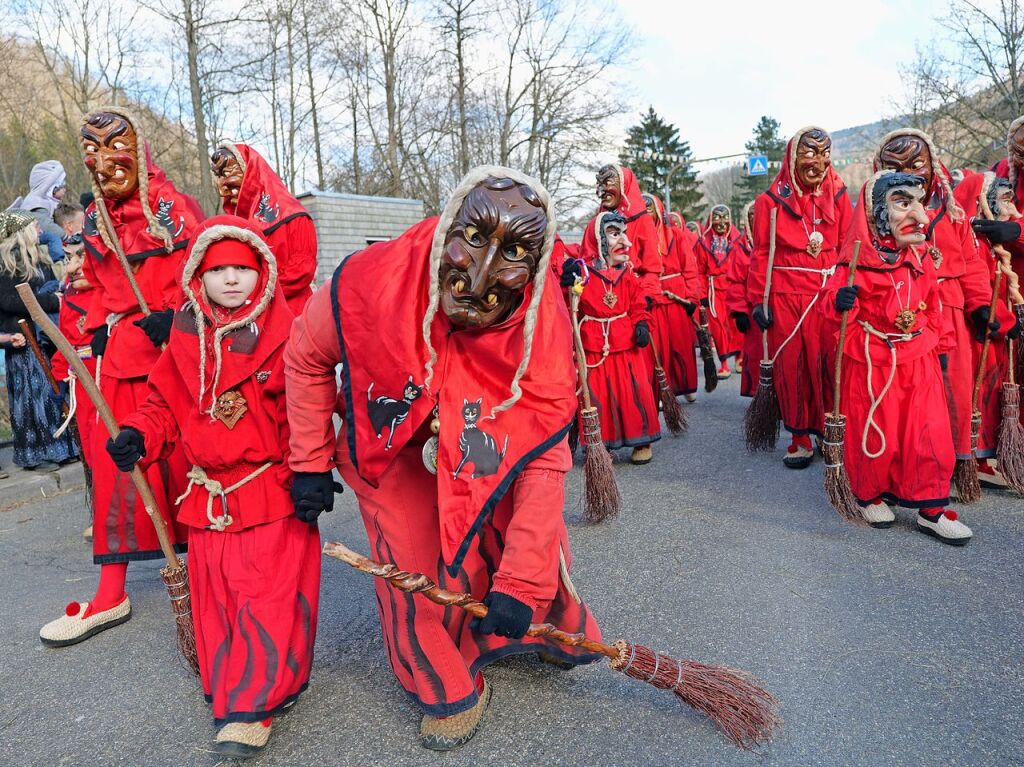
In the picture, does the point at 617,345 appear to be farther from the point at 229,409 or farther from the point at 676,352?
the point at 229,409

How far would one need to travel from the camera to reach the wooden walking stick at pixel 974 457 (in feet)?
14.9

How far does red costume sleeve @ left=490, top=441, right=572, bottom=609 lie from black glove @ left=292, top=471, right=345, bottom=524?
0.62m

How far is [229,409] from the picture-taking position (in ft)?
8.64

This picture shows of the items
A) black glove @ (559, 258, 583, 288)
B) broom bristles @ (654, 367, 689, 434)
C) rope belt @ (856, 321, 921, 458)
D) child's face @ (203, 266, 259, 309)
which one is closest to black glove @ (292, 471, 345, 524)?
child's face @ (203, 266, 259, 309)

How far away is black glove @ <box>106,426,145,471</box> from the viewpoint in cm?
251

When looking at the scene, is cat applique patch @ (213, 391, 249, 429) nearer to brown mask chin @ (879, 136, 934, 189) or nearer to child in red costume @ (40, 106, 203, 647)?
child in red costume @ (40, 106, 203, 647)

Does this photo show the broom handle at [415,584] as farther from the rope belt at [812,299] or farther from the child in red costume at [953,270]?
the rope belt at [812,299]

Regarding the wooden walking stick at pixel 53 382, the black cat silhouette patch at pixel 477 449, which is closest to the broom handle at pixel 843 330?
Result: the black cat silhouette patch at pixel 477 449

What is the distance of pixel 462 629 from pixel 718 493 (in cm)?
307

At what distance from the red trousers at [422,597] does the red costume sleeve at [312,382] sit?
6.6 inches

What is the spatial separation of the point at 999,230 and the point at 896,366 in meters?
1.37

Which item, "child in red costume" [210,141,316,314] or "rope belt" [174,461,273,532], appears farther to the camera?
"child in red costume" [210,141,316,314]

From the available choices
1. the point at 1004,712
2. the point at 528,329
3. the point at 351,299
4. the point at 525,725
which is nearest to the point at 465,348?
the point at 528,329

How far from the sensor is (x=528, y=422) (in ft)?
7.66
